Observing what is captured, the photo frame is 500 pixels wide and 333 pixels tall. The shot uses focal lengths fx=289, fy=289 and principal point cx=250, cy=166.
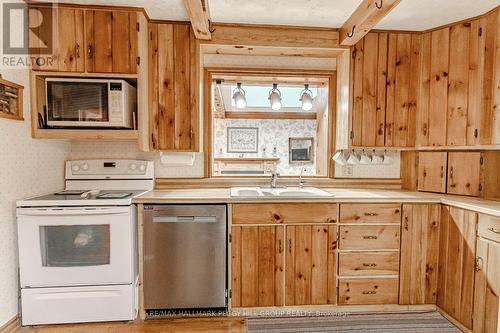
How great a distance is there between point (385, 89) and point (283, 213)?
57.6 inches

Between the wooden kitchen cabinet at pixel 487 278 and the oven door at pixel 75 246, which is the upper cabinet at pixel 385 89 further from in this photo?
the oven door at pixel 75 246

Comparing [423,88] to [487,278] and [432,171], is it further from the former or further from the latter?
[487,278]

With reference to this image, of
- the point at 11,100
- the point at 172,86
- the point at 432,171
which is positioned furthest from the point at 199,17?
the point at 432,171

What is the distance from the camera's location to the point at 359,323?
2.21m

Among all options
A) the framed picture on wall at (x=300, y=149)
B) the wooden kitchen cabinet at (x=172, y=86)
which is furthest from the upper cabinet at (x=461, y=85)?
the framed picture on wall at (x=300, y=149)

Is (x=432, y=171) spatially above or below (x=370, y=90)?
below

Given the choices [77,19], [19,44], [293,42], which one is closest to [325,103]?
[293,42]

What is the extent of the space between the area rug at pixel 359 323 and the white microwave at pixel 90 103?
192 cm

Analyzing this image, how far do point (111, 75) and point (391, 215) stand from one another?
2.46m

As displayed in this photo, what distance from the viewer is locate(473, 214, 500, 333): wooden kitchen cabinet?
1.85 meters

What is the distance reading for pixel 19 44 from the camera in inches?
81.7

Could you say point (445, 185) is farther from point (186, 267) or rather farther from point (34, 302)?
point (34, 302)

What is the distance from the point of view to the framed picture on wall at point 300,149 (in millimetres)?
6848

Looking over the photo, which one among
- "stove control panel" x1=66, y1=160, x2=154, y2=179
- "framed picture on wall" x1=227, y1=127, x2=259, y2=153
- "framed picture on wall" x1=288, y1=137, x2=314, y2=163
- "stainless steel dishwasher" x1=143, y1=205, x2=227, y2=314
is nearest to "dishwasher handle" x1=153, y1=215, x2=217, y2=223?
"stainless steel dishwasher" x1=143, y1=205, x2=227, y2=314
